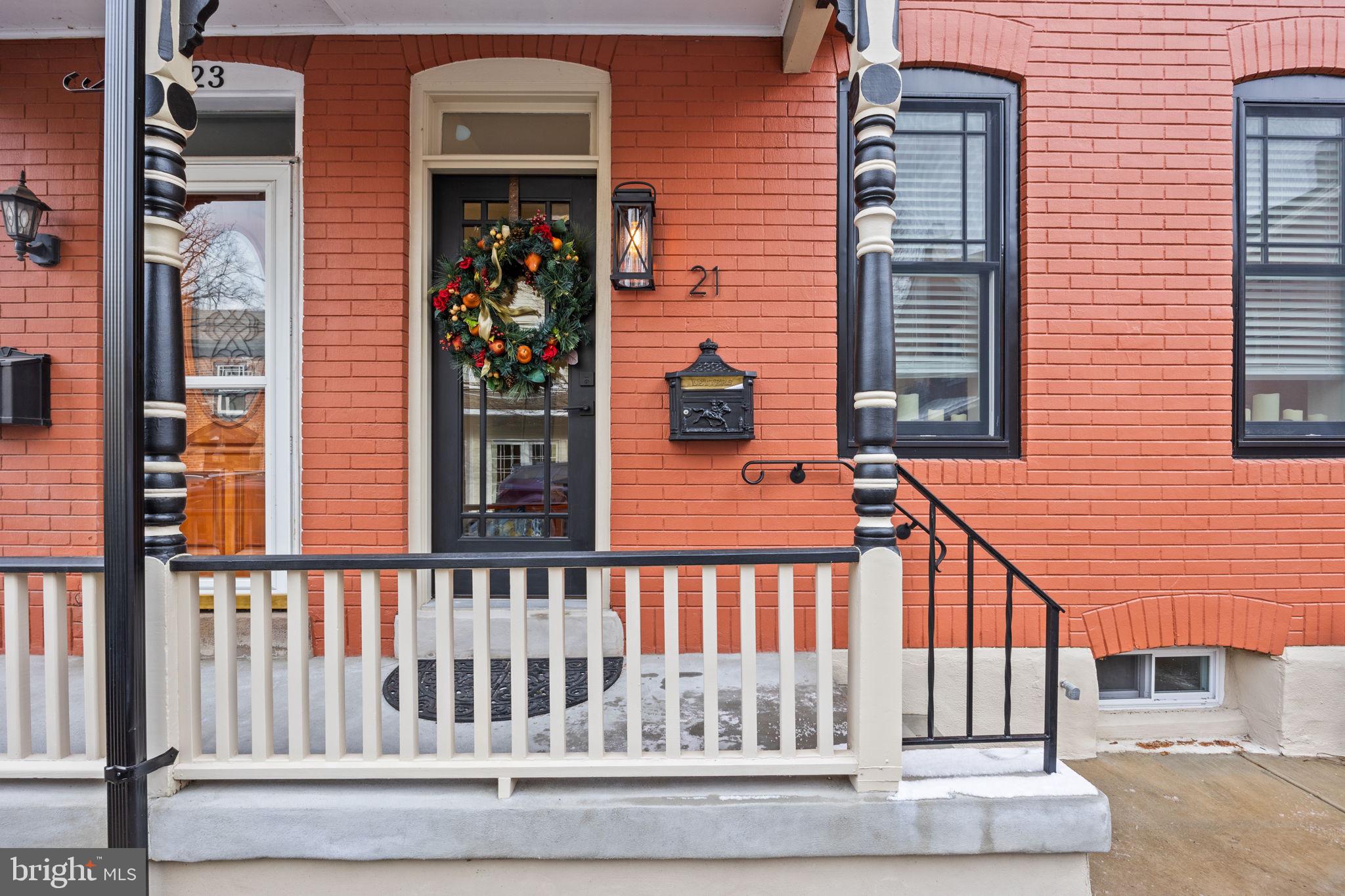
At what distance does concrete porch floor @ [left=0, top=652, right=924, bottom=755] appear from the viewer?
2.29 metres

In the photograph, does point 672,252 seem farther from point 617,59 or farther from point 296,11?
point 296,11

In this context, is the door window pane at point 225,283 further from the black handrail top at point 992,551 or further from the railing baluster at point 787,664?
the black handrail top at point 992,551

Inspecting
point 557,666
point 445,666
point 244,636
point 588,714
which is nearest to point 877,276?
point 557,666

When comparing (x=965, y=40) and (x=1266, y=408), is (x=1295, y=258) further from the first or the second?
(x=965, y=40)

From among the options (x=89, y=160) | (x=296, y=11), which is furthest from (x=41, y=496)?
(x=296, y=11)

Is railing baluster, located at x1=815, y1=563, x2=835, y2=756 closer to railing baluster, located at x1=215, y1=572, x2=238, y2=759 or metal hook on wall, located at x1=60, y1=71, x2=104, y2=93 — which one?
railing baluster, located at x1=215, y1=572, x2=238, y2=759

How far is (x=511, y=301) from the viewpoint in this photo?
10.8 feet

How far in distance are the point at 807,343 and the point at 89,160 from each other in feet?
11.9

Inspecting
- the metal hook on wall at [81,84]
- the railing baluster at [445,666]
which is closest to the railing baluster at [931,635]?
the railing baluster at [445,666]

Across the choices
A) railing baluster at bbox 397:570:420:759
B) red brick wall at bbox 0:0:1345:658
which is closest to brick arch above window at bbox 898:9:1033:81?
red brick wall at bbox 0:0:1345:658

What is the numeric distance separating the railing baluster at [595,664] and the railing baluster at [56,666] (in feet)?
5.19

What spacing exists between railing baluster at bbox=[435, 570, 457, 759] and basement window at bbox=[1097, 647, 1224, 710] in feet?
10.6

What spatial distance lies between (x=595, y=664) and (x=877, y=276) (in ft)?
4.97

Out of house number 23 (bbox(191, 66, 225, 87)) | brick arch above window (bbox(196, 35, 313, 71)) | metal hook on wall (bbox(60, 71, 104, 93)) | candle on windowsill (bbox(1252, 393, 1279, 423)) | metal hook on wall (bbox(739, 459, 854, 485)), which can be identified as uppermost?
brick arch above window (bbox(196, 35, 313, 71))
